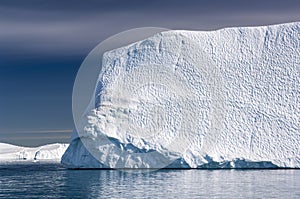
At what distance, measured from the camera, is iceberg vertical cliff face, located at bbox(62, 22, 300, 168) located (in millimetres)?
30406

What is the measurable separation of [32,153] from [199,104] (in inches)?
2565

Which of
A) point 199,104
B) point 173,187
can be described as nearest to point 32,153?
point 199,104

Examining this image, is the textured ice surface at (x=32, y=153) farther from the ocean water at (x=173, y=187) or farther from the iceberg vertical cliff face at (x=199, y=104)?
the ocean water at (x=173, y=187)

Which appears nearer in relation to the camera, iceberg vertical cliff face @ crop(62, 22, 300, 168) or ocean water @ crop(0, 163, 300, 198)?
ocean water @ crop(0, 163, 300, 198)

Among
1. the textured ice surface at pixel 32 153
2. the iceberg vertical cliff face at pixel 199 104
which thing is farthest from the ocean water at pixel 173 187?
the textured ice surface at pixel 32 153

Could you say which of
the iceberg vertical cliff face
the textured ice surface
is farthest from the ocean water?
the textured ice surface

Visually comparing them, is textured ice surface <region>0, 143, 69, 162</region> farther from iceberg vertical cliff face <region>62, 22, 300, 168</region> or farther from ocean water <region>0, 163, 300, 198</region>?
ocean water <region>0, 163, 300, 198</region>

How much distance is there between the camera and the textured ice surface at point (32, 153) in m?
82.6

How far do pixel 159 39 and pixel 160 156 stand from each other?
8.33 metres

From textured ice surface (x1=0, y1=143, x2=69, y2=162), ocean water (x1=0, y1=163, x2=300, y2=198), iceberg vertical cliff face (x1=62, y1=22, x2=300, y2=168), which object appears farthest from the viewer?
textured ice surface (x1=0, y1=143, x2=69, y2=162)

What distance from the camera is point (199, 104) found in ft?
106

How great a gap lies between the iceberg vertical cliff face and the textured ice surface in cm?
4847

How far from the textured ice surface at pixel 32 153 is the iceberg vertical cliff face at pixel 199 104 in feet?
159

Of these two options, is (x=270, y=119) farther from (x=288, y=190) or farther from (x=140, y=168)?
(x=288, y=190)
